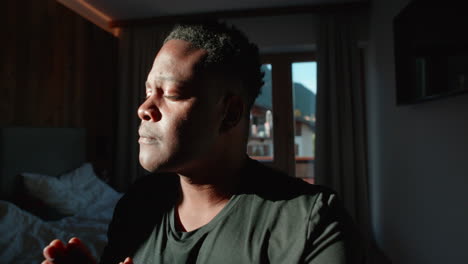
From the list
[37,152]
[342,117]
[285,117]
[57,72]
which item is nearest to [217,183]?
[37,152]

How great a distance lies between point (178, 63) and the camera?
61 cm

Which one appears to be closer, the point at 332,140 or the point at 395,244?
the point at 395,244

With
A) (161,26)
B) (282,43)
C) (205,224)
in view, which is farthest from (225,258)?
(161,26)

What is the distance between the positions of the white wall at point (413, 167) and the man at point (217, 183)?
1.44 m

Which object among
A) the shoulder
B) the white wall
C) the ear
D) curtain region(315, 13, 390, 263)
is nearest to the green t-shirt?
the shoulder

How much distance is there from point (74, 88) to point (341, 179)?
2954 mm

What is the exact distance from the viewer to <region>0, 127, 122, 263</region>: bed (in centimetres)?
150

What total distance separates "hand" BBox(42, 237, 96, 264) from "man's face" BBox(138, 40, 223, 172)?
0.21 meters

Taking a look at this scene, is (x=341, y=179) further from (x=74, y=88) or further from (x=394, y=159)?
(x=74, y=88)

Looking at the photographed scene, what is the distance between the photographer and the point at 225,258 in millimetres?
575

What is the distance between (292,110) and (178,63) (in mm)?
2947

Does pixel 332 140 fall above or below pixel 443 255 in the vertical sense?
above

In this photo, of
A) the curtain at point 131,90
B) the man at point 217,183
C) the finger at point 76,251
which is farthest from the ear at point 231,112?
the curtain at point 131,90

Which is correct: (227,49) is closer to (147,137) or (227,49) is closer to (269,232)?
(147,137)
